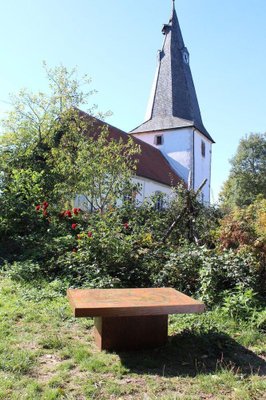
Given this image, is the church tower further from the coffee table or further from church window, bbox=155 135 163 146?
the coffee table

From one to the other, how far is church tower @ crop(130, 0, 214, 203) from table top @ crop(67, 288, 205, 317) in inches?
1202

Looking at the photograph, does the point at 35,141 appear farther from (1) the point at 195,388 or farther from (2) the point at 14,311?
(1) the point at 195,388

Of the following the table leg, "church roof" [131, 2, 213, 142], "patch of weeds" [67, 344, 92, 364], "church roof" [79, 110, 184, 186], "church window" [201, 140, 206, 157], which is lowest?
"patch of weeds" [67, 344, 92, 364]

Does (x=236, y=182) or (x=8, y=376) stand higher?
(x=236, y=182)

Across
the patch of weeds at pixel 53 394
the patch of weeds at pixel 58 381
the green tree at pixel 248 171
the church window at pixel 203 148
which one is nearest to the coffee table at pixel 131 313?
the patch of weeds at pixel 58 381

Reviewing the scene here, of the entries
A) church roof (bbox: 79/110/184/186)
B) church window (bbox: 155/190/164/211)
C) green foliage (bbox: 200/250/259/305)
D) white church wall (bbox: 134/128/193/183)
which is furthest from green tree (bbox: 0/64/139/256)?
white church wall (bbox: 134/128/193/183)

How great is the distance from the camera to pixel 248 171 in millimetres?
39406

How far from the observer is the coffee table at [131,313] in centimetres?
361

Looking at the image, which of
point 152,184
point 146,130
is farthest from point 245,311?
point 146,130

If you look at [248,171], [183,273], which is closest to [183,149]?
[248,171]

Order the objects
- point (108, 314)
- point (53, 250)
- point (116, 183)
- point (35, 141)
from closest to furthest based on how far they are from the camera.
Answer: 1. point (108, 314)
2. point (53, 250)
3. point (116, 183)
4. point (35, 141)

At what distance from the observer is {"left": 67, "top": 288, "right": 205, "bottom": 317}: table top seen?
3504 millimetres

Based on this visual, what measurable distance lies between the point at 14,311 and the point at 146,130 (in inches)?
1294

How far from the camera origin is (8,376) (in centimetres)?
316
